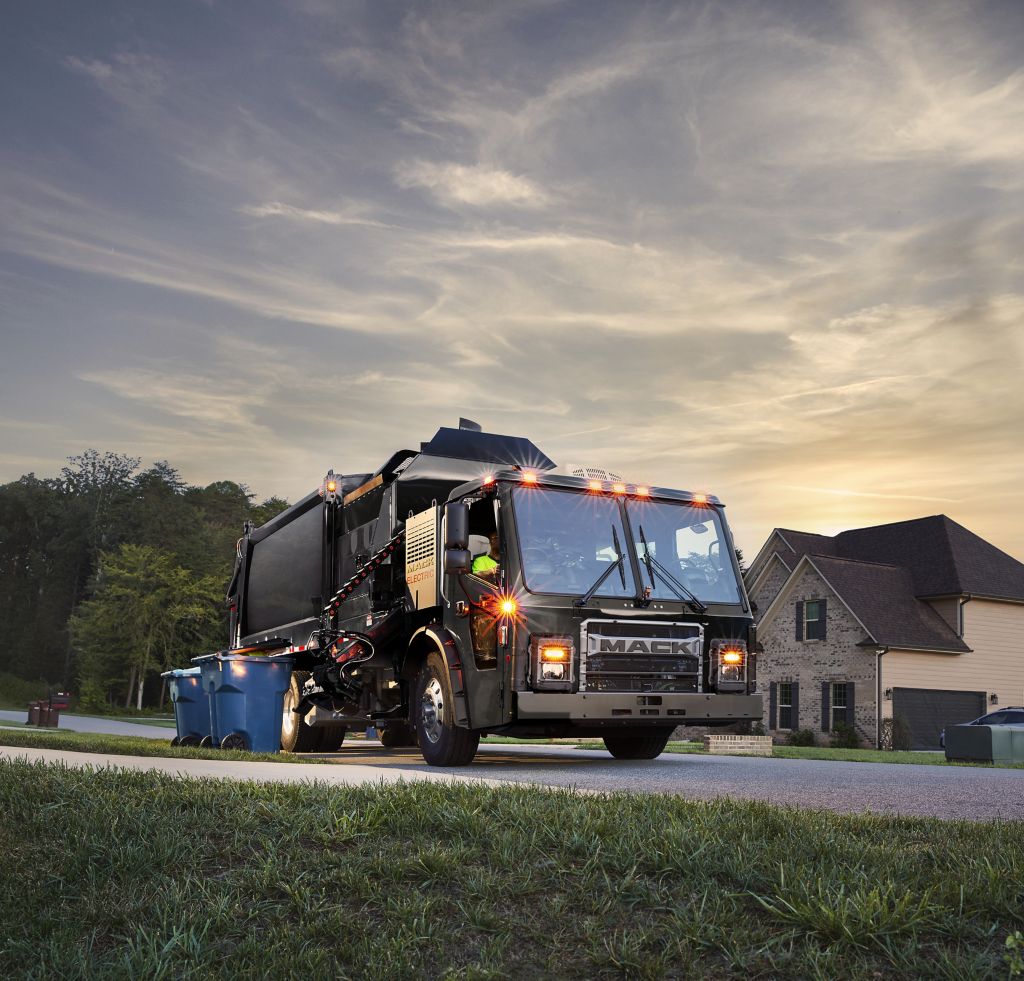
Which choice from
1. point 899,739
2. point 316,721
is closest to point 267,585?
point 316,721

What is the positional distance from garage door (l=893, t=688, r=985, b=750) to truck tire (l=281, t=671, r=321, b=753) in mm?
23604

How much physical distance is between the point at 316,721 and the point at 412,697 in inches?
112

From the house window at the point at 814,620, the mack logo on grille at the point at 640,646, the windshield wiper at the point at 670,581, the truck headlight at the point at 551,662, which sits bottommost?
the truck headlight at the point at 551,662

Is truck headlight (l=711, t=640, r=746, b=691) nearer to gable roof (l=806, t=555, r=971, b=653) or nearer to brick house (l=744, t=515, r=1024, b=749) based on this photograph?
brick house (l=744, t=515, r=1024, b=749)

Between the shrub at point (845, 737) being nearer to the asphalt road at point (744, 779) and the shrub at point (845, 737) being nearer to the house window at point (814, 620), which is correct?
the house window at point (814, 620)

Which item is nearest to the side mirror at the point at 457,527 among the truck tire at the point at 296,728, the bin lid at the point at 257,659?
the bin lid at the point at 257,659

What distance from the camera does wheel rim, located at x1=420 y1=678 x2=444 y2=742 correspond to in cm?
1170

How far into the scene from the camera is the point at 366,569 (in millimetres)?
13852

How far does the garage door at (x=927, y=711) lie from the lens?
3475 centimetres

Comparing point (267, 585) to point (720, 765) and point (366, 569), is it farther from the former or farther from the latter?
point (720, 765)

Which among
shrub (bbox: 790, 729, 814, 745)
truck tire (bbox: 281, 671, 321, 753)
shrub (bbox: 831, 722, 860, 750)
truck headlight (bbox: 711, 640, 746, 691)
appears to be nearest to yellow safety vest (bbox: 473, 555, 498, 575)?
truck headlight (bbox: 711, 640, 746, 691)

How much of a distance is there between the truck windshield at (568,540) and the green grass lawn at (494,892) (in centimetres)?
504

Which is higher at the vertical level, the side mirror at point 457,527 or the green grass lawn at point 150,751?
the side mirror at point 457,527

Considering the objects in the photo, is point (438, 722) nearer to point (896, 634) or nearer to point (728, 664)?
point (728, 664)
